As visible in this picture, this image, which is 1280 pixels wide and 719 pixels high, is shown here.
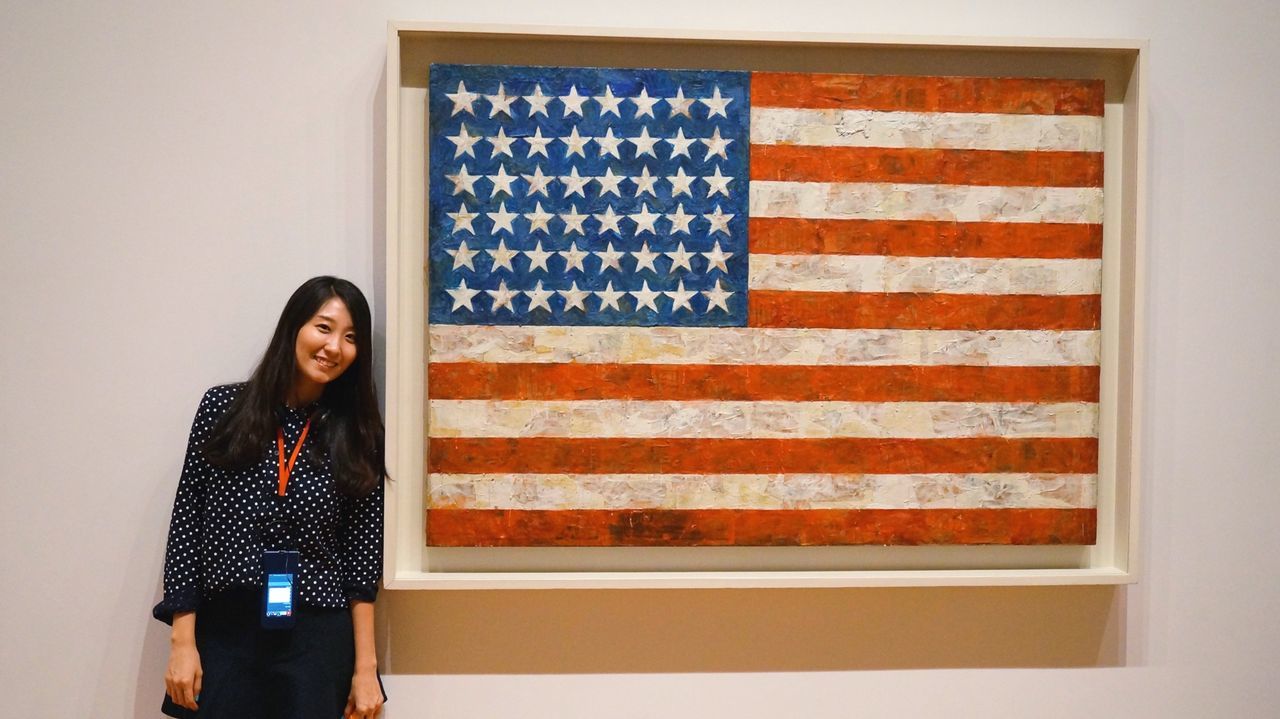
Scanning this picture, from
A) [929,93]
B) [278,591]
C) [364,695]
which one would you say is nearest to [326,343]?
[278,591]

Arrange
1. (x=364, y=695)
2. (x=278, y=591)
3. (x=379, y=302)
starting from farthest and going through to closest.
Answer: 1. (x=379, y=302)
2. (x=364, y=695)
3. (x=278, y=591)

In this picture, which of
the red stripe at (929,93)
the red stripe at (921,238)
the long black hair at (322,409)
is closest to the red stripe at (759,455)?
the long black hair at (322,409)

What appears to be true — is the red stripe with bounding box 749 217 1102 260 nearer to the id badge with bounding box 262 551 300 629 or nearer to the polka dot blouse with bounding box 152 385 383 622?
the polka dot blouse with bounding box 152 385 383 622

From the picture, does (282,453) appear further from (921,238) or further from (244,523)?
(921,238)

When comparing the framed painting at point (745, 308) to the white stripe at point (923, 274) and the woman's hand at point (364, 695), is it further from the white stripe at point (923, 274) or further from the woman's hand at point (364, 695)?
the woman's hand at point (364, 695)

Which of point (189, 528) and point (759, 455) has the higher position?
point (759, 455)

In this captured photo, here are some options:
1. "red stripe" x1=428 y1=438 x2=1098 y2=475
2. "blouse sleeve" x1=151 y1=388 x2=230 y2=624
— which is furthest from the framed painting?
"blouse sleeve" x1=151 y1=388 x2=230 y2=624

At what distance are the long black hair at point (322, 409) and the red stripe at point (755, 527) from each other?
203mm

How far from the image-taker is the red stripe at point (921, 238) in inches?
66.4

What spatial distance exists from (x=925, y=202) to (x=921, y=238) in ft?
0.27

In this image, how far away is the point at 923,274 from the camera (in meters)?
1.71

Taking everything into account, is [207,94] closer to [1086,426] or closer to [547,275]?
[547,275]

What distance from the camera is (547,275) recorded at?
1.66 meters

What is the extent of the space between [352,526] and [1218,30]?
234 centimetres
